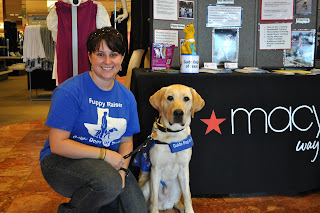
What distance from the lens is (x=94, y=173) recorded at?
1658mm

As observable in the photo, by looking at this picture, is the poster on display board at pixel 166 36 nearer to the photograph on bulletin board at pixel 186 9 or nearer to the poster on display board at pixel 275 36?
the photograph on bulletin board at pixel 186 9

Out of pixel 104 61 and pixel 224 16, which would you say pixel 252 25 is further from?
pixel 104 61

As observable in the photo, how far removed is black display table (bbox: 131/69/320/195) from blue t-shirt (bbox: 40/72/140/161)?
0.55 m

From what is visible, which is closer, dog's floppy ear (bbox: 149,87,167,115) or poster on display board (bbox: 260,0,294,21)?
dog's floppy ear (bbox: 149,87,167,115)

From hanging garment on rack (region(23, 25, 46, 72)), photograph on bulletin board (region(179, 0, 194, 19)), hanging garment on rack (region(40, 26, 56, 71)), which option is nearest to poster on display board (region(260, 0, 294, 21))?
photograph on bulletin board (region(179, 0, 194, 19))

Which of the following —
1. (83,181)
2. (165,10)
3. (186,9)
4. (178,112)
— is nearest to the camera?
(83,181)

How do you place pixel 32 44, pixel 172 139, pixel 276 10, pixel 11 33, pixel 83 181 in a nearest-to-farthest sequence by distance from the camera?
pixel 83 181 → pixel 172 139 → pixel 276 10 → pixel 32 44 → pixel 11 33

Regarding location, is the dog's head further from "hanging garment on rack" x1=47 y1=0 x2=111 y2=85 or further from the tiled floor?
"hanging garment on rack" x1=47 y1=0 x2=111 y2=85

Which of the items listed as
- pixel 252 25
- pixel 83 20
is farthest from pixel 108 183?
pixel 252 25

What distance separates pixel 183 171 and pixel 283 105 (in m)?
0.92

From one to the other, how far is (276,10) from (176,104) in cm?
163

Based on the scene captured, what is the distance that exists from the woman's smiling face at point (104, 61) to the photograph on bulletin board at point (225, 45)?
1.52 meters

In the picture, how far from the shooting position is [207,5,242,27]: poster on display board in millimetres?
3064

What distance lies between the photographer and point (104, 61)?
5.92 feet
